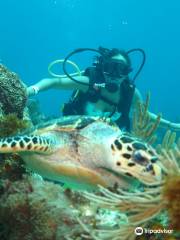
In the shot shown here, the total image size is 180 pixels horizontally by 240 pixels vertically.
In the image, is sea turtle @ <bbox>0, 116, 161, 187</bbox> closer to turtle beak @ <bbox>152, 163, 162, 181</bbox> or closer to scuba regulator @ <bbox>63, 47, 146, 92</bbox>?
turtle beak @ <bbox>152, 163, 162, 181</bbox>

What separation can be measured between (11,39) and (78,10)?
2042 centimetres

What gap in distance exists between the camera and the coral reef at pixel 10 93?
16.2 ft

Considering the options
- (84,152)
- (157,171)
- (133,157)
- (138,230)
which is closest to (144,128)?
(84,152)

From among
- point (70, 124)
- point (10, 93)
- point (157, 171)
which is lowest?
point (157, 171)

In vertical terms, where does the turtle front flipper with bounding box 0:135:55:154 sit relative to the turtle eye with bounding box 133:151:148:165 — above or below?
above

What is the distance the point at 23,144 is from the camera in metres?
2.98

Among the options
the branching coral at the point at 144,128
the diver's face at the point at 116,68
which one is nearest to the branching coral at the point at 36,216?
the branching coral at the point at 144,128

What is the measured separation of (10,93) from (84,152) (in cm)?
222

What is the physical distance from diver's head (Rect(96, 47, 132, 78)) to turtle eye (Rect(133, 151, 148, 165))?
3897 millimetres

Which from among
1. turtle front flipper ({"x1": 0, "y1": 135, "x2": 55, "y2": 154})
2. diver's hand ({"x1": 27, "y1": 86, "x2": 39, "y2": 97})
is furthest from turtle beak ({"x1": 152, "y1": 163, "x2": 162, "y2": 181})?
diver's hand ({"x1": 27, "y1": 86, "x2": 39, "y2": 97})

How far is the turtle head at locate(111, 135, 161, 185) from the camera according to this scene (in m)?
2.64

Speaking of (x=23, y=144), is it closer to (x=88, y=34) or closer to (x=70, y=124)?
(x=70, y=124)

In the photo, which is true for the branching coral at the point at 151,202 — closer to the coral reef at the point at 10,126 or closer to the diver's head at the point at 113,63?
the coral reef at the point at 10,126

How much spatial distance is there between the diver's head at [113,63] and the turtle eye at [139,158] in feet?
12.8
